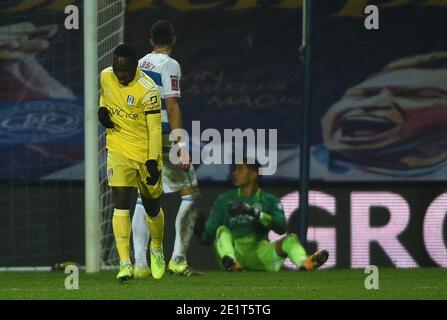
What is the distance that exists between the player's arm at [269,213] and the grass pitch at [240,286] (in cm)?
37

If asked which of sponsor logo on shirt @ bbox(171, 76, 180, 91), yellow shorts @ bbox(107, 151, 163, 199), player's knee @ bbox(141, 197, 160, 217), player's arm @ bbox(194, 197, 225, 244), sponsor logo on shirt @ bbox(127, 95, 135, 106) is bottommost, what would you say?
player's arm @ bbox(194, 197, 225, 244)

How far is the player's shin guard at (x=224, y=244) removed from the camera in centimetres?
1140

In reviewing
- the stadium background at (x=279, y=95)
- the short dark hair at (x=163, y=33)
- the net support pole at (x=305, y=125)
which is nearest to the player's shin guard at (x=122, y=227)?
the short dark hair at (x=163, y=33)

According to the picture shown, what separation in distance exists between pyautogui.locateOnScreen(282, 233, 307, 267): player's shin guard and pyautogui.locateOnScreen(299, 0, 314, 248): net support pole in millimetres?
491

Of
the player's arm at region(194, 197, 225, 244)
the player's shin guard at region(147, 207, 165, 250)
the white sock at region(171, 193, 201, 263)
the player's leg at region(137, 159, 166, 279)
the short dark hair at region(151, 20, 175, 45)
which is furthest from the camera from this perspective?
the player's arm at region(194, 197, 225, 244)

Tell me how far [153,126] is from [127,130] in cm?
21

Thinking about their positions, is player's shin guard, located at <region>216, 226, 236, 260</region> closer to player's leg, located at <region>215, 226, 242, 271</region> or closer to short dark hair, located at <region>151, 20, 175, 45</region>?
player's leg, located at <region>215, 226, 242, 271</region>

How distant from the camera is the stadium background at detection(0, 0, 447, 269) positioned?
40.9 ft

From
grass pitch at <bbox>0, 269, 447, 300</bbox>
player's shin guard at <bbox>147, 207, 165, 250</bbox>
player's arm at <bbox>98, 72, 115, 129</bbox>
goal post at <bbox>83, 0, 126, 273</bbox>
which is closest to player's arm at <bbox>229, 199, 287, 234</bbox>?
grass pitch at <bbox>0, 269, 447, 300</bbox>

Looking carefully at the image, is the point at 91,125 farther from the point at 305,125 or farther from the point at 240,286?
the point at 240,286

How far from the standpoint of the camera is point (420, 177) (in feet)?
41.1

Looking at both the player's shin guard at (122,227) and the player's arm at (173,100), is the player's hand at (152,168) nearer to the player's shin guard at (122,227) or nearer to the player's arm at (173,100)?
the player's shin guard at (122,227)

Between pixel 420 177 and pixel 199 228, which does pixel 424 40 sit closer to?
pixel 420 177

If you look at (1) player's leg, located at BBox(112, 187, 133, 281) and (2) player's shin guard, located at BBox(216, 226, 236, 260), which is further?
(2) player's shin guard, located at BBox(216, 226, 236, 260)
